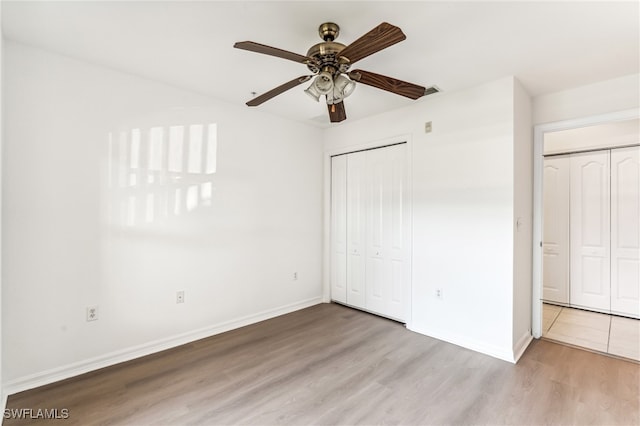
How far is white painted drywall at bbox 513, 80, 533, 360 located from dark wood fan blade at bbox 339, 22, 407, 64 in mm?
1801

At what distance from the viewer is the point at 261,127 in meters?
3.67

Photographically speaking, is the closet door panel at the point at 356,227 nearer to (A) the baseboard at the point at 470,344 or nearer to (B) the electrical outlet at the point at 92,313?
(A) the baseboard at the point at 470,344

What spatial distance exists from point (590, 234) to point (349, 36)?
13.7 ft

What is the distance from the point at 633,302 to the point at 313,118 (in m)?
4.60

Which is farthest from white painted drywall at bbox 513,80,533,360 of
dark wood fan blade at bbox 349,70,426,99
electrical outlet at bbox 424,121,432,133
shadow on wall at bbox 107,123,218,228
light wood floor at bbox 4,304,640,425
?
shadow on wall at bbox 107,123,218,228

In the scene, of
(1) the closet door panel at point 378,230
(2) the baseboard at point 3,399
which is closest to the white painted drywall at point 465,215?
(1) the closet door panel at point 378,230

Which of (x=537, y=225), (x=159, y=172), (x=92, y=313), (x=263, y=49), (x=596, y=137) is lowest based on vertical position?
(x=92, y=313)

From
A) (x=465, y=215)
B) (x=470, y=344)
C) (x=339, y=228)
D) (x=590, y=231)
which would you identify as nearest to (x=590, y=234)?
(x=590, y=231)

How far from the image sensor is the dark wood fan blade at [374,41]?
1462 millimetres

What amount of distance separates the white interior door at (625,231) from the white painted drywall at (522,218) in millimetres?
1649

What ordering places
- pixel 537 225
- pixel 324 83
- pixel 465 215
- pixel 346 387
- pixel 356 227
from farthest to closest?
pixel 356 227 → pixel 537 225 → pixel 465 215 → pixel 346 387 → pixel 324 83

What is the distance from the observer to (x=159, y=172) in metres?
2.85

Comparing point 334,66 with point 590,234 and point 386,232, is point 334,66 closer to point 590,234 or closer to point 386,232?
point 386,232

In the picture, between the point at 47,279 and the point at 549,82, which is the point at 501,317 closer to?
the point at 549,82
